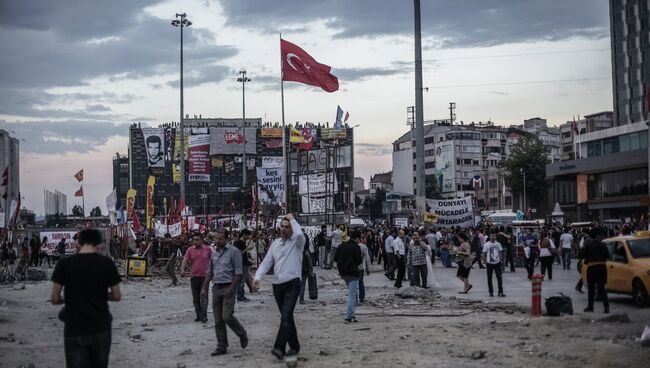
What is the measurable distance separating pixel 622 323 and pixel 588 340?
250cm

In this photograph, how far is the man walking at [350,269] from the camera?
15.3m

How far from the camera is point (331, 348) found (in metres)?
11.8

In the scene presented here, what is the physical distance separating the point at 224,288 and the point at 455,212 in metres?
27.3

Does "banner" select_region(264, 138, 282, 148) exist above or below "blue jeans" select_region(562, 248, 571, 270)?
above

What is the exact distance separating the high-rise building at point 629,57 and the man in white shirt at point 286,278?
3536 inches

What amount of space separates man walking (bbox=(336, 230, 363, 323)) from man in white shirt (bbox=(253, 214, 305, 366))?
4397mm

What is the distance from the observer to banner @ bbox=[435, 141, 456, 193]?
417 feet

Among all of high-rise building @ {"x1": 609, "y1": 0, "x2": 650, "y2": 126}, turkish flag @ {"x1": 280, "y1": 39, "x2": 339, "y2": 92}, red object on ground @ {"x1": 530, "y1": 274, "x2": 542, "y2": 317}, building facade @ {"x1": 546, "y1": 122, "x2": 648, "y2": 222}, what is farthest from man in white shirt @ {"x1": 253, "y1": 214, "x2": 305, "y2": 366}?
high-rise building @ {"x1": 609, "y1": 0, "x2": 650, "y2": 126}

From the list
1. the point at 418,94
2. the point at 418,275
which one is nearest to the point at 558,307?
the point at 418,275

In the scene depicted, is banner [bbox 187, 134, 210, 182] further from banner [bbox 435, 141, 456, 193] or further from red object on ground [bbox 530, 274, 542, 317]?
banner [bbox 435, 141, 456, 193]

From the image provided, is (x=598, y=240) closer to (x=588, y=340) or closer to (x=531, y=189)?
(x=588, y=340)

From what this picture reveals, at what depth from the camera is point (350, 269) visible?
1552 centimetres

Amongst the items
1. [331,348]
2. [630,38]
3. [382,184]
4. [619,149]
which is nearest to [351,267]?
[331,348]

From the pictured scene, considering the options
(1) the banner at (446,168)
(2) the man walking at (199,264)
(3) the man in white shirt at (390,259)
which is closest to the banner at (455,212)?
(3) the man in white shirt at (390,259)
